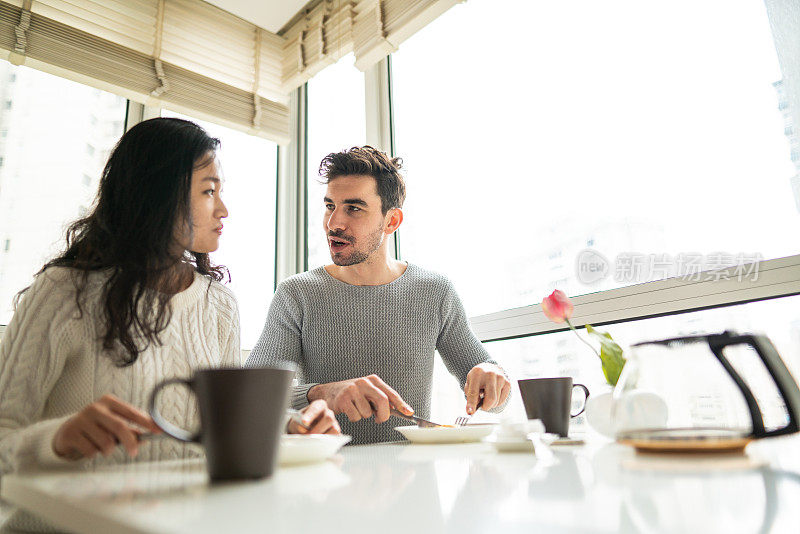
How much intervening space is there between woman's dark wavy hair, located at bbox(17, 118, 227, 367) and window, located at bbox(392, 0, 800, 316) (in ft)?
3.41

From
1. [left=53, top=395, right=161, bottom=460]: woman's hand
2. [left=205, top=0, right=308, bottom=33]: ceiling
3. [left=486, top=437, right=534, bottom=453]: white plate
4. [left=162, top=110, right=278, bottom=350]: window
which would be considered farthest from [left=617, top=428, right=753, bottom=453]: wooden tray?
[left=205, top=0, right=308, bottom=33]: ceiling

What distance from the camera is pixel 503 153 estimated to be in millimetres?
1892

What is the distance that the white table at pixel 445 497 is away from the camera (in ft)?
1.09

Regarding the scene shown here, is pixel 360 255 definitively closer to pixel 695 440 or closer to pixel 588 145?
pixel 588 145

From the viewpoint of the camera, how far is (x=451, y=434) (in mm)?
921

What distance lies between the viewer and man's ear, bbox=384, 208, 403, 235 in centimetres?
181

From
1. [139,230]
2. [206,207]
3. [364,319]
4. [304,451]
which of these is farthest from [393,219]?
[304,451]

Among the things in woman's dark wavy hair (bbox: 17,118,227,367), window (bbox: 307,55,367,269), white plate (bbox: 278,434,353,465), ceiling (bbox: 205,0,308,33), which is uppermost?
ceiling (bbox: 205,0,308,33)

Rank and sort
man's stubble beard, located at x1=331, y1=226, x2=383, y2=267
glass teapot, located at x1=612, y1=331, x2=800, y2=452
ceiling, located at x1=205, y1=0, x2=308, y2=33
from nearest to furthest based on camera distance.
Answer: glass teapot, located at x1=612, y1=331, x2=800, y2=452, man's stubble beard, located at x1=331, y1=226, x2=383, y2=267, ceiling, located at x1=205, y1=0, x2=308, y2=33

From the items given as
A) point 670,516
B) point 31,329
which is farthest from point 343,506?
point 31,329

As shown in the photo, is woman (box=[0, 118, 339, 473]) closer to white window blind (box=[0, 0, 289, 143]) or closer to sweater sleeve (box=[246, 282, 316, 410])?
sweater sleeve (box=[246, 282, 316, 410])

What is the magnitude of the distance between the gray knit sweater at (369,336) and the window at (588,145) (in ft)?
1.11

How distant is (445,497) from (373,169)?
4.71 ft

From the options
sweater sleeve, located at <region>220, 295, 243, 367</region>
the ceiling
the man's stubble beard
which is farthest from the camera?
the ceiling
